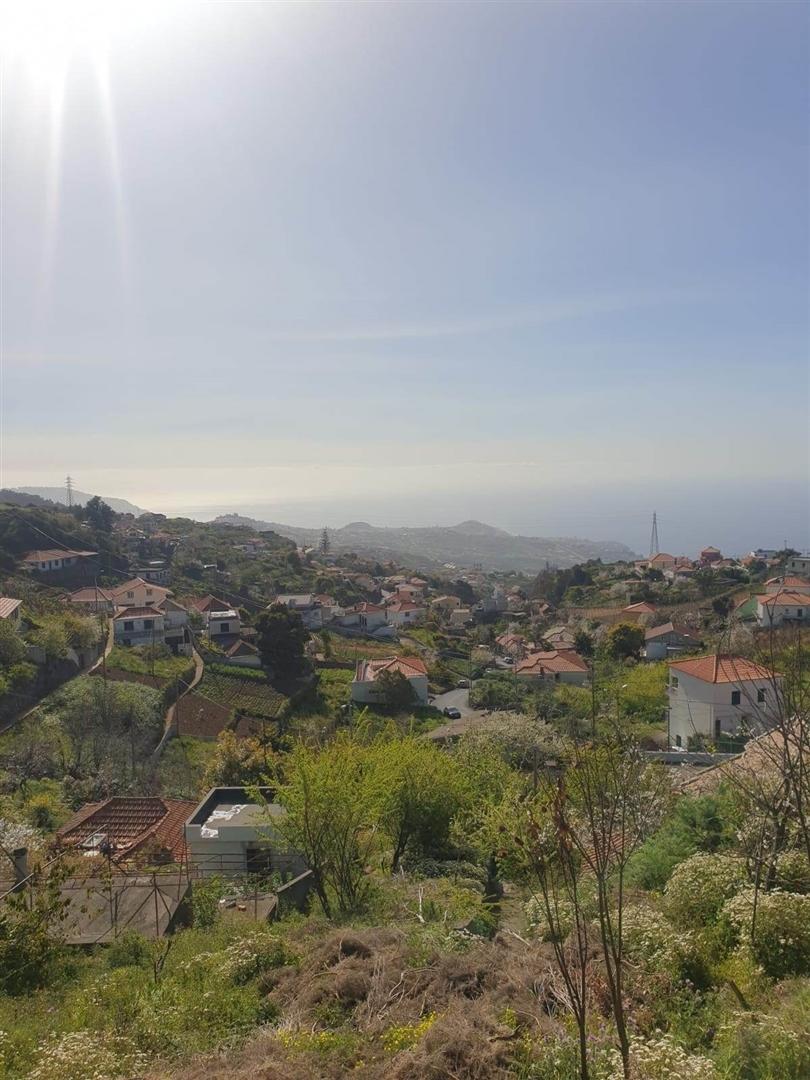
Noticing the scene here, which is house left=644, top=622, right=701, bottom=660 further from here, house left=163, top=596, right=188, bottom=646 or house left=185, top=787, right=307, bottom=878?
house left=185, top=787, right=307, bottom=878

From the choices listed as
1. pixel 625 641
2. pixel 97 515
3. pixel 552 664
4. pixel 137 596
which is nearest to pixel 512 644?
pixel 625 641

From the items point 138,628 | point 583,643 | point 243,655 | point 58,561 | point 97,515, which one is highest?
point 97,515

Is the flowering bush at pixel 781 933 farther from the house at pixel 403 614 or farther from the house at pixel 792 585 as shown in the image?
the house at pixel 403 614

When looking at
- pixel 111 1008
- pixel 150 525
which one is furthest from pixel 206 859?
pixel 150 525

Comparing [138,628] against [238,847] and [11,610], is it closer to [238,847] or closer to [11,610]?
[11,610]

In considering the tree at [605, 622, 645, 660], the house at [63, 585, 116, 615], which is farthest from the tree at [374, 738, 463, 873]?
the house at [63, 585, 116, 615]

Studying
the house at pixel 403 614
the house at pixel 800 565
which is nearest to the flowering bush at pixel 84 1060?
the house at pixel 403 614

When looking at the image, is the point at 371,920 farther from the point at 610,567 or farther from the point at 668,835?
the point at 610,567
